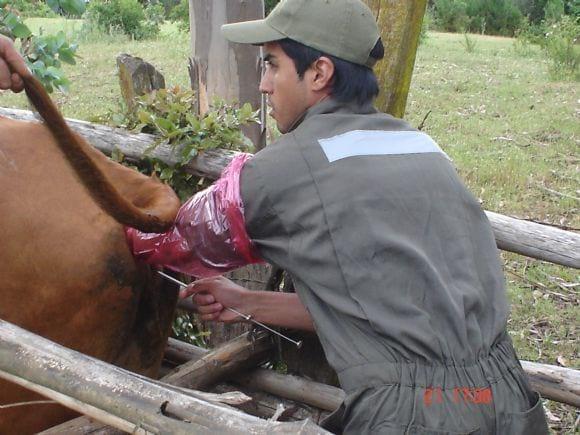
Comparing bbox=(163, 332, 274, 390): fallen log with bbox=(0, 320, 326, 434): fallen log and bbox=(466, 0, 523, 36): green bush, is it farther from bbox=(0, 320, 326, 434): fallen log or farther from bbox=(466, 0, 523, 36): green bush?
bbox=(466, 0, 523, 36): green bush

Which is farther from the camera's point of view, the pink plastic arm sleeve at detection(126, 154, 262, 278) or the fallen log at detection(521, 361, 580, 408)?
the fallen log at detection(521, 361, 580, 408)

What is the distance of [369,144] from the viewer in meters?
2.01

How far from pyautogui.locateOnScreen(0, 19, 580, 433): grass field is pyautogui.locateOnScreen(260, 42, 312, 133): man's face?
55.1 inches

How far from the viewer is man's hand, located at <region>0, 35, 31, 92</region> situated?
188cm

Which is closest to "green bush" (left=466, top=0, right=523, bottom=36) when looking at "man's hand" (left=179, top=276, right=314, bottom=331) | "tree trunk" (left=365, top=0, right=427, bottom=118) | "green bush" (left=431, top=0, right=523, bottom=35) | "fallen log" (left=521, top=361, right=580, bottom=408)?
"green bush" (left=431, top=0, right=523, bottom=35)

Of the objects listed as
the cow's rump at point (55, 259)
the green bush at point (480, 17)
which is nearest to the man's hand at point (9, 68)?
the cow's rump at point (55, 259)

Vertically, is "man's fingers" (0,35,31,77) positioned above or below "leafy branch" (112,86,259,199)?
above

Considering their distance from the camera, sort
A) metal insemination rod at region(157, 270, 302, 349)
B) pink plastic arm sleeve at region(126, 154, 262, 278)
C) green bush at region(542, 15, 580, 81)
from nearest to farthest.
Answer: pink plastic arm sleeve at region(126, 154, 262, 278) < metal insemination rod at region(157, 270, 302, 349) < green bush at region(542, 15, 580, 81)

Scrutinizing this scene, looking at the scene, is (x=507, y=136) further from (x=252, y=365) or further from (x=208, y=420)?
(x=208, y=420)

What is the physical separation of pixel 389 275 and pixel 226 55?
112 inches

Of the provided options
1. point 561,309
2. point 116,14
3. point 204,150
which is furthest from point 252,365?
point 116,14

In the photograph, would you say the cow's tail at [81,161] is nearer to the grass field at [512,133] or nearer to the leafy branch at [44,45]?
the grass field at [512,133]

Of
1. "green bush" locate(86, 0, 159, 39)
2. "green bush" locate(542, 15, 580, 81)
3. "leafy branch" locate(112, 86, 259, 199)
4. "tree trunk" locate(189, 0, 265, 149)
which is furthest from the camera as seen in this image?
"green bush" locate(86, 0, 159, 39)

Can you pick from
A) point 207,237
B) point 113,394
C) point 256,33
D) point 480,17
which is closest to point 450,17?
point 480,17
